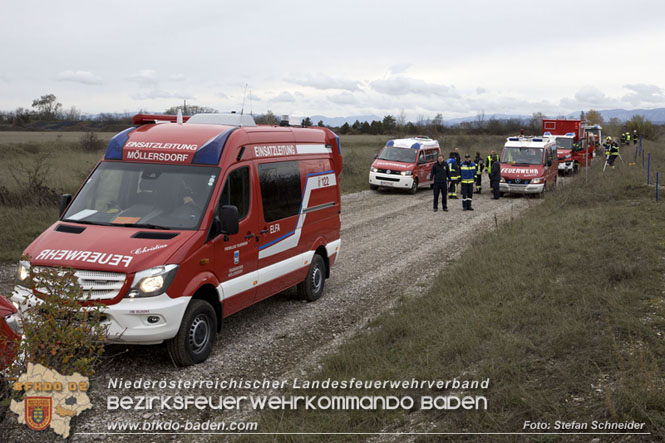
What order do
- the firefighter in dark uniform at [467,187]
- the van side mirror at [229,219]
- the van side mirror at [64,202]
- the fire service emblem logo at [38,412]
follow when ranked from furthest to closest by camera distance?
the firefighter in dark uniform at [467,187] → the van side mirror at [64,202] → the van side mirror at [229,219] → the fire service emblem logo at [38,412]

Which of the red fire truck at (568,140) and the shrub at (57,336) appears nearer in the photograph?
the shrub at (57,336)

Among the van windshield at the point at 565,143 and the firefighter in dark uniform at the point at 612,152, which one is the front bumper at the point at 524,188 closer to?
the firefighter in dark uniform at the point at 612,152

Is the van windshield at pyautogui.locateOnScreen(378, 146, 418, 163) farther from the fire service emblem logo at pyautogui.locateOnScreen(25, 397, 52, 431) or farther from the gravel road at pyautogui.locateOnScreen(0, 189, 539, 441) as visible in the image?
the fire service emblem logo at pyautogui.locateOnScreen(25, 397, 52, 431)

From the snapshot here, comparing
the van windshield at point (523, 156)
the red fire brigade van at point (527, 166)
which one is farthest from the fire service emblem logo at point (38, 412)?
the van windshield at point (523, 156)

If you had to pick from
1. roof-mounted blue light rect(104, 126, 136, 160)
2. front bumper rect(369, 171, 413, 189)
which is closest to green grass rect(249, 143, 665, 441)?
roof-mounted blue light rect(104, 126, 136, 160)

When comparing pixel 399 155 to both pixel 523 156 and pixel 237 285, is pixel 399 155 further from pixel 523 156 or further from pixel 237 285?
pixel 237 285

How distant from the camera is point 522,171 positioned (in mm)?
23094

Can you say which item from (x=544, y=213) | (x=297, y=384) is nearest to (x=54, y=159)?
(x=544, y=213)

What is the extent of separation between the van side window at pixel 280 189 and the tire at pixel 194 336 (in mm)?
1663

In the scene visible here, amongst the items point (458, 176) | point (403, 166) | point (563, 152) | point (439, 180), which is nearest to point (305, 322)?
point (439, 180)

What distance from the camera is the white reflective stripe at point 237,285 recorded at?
21.4 ft

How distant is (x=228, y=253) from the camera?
6570 mm

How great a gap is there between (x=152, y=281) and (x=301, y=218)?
318 centimetres

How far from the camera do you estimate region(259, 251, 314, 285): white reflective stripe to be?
7.45 m
